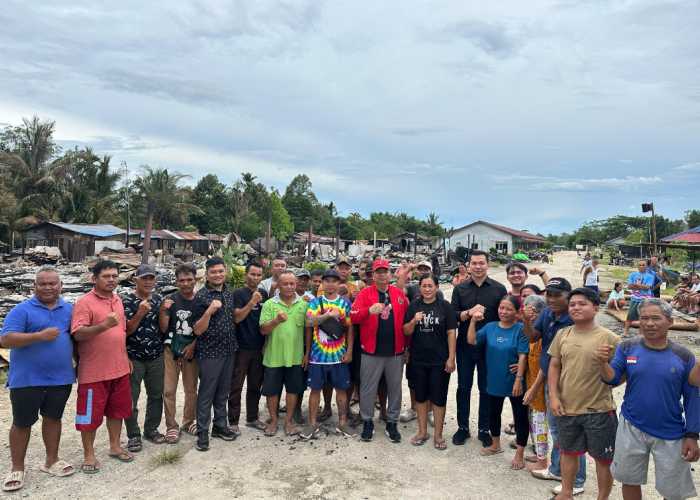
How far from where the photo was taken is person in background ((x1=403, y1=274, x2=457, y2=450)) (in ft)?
14.4

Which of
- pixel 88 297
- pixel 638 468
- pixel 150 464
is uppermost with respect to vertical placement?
pixel 88 297

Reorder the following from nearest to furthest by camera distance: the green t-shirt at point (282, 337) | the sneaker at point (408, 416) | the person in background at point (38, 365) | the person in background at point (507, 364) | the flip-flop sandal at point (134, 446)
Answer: the person in background at point (38, 365), the person in background at point (507, 364), the flip-flop sandal at point (134, 446), the green t-shirt at point (282, 337), the sneaker at point (408, 416)

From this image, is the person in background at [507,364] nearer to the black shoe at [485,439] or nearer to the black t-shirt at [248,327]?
the black shoe at [485,439]

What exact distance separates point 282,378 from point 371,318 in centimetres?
119

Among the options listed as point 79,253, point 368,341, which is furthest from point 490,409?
point 79,253

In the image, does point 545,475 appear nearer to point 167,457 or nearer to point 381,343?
point 381,343

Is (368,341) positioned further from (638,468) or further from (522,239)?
(522,239)

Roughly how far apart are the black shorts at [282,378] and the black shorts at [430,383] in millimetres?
1192

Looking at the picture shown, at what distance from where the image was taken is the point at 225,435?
4.52 meters

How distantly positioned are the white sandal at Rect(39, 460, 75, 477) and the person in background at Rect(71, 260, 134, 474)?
113mm

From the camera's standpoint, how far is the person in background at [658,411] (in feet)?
9.02

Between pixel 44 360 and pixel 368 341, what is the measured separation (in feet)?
9.56

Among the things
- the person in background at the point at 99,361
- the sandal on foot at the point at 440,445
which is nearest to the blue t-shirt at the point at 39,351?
the person in background at the point at 99,361

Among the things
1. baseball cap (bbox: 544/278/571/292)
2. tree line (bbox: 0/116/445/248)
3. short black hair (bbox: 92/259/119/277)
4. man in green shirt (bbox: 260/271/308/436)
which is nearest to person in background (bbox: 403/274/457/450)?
baseball cap (bbox: 544/278/571/292)
